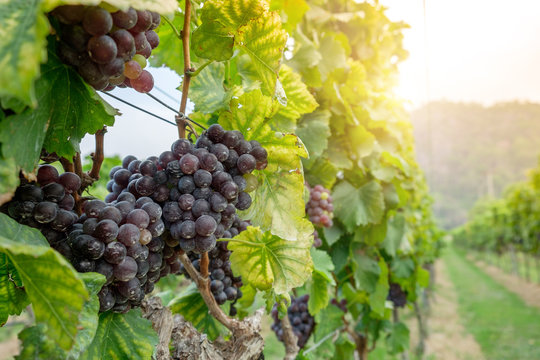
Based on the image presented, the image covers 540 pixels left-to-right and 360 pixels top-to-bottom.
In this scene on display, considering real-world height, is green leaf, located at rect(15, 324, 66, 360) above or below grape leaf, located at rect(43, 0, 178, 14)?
below

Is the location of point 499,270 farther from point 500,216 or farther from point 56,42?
point 56,42

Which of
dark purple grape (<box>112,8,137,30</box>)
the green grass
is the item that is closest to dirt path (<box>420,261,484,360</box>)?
the green grass

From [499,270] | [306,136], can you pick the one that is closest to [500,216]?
[499,270]

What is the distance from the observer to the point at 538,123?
71312 millimetres

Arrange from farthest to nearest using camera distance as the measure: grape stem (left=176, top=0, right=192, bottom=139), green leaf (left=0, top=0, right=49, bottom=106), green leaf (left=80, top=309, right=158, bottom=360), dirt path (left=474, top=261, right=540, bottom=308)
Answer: dirt path (left=474, top=261, right=540, bottom=308)
grape stem (left=176, top=0, right=192, bottom=139)
green leaf (left=80, top=309, right=158, bottom=360)
green leaf (left=0, top=0, right=49, bottom=106)

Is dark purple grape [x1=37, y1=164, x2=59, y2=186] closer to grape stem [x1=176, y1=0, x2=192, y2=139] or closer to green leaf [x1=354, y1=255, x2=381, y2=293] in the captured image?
grape stem [x1=176, y1=0, x2=192, y2=139]

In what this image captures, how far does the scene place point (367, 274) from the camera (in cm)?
272

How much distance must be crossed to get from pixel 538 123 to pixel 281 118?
283 feet

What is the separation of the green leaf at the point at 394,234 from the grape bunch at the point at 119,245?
8.13ft

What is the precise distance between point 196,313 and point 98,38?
3.46 feet

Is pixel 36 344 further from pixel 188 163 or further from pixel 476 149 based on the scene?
pixel 476 149

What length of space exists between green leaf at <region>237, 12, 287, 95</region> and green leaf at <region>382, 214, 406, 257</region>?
93.0 inches

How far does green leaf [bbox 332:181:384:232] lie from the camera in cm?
251

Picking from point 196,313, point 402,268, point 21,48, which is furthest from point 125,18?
point 402,268
